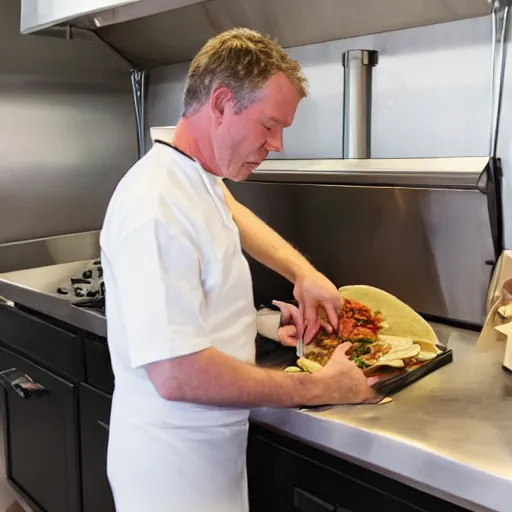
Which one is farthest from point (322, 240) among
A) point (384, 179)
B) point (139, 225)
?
point (139, 225)

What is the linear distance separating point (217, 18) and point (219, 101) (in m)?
0.87

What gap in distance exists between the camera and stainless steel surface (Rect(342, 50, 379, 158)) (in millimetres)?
1463

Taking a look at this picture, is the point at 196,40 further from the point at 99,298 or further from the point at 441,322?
the point at 441,322

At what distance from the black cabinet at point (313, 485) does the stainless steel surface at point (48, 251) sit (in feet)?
3.95

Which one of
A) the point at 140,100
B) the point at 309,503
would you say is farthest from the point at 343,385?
the point at 140,100

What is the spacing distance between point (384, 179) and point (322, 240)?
0.85 ft

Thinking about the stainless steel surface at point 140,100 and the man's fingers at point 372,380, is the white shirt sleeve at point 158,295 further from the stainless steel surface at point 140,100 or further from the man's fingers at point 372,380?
the stainless steel surface at point 140,100

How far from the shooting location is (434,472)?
83cm

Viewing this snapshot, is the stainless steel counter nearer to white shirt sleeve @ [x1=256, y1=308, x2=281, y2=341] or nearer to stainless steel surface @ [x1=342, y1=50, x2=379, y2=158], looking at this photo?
white shirt sleeve @ [x1=256, y1=308, x2=281, y2=341]

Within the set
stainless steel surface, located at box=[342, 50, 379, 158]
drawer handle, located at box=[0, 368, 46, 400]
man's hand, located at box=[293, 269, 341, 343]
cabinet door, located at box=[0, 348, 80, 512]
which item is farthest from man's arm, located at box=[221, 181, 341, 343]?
drawer handle, located at box=[0, 368, 46, 400]

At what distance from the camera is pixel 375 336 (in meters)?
1.20

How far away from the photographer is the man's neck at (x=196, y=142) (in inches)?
38.7

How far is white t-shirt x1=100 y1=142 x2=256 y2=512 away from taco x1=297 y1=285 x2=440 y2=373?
18cm

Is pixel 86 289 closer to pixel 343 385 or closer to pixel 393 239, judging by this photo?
pixel 393 239
